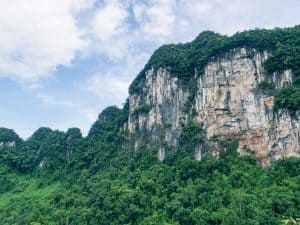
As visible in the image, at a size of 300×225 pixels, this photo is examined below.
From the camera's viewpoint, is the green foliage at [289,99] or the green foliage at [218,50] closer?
the green foliage at [289,99]

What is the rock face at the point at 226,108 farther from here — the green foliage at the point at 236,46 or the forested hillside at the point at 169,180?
the forested hillside at the point at 169,180

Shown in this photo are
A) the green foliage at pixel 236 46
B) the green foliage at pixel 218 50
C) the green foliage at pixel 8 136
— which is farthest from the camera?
the green foliage at pixel 8 136

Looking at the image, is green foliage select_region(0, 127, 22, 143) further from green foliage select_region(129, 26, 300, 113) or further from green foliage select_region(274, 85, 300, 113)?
green foliage select_region(274, 85, 300, 113)

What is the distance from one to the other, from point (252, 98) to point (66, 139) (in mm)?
29133

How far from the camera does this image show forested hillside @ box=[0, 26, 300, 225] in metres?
29.7

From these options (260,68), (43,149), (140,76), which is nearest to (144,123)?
(140,76)

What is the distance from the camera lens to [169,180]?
36.9 m

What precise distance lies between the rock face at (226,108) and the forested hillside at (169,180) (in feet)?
2.84

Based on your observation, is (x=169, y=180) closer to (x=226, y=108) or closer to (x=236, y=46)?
(x=226, y=108)

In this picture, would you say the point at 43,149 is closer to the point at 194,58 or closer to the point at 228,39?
the point at 194,58

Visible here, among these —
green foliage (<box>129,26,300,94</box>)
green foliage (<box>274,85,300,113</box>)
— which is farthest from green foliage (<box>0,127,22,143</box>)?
green foliage (<box>274,85,300,113</box>)

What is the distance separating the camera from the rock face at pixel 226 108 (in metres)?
36.0

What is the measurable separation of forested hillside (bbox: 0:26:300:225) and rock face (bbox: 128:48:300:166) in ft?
2.84

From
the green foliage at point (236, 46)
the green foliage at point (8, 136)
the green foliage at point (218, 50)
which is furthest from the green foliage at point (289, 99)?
the green foliage at point (8, 136)
